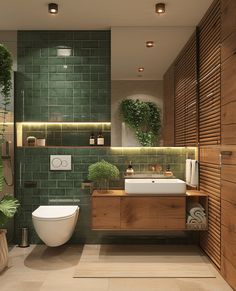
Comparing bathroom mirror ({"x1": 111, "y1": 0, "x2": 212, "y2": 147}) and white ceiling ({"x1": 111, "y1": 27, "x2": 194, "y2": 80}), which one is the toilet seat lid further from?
white ceiling ({"x1": 111, "y1": 27, "x2": 194, "y2": 80})

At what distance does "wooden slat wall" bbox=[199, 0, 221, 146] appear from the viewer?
2989 millimetres

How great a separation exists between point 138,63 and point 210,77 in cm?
97

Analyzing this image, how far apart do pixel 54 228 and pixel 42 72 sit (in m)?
1.91

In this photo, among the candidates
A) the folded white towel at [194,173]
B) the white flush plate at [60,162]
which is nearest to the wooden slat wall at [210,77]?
the folded white towel at [194,173]

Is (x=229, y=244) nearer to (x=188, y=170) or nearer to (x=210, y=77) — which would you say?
(x=188, y=170)

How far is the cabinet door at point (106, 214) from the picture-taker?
3.33 m

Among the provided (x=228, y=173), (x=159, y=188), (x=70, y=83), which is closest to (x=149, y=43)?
(x=70, y=83)

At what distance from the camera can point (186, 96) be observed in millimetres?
3828

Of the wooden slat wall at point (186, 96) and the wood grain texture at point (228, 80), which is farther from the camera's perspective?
the wooden slat wall at point (186, 96)

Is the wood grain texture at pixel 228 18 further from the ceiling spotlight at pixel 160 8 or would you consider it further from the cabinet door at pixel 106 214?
the cabinet door at pixel 106 214

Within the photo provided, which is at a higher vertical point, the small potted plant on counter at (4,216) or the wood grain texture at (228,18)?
the wood grain texture at (228,18)

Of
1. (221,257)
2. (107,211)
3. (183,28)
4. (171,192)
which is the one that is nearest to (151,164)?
(171,192)

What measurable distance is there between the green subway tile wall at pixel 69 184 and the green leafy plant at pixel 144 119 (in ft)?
0.48

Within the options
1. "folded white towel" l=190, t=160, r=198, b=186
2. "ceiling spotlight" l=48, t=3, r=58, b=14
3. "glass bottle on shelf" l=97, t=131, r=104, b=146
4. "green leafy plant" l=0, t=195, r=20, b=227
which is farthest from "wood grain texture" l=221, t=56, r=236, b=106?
"green leafy plant" l=0, t=195, r=20, b=227
